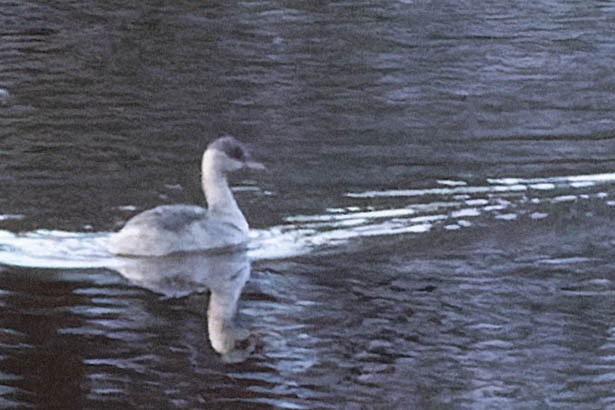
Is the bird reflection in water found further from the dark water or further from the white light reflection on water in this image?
the white light reflection on water

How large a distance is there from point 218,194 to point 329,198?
0.95m

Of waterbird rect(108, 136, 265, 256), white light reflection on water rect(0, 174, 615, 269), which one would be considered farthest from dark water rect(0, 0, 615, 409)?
waterbird rect(108, 136, 265, 256)

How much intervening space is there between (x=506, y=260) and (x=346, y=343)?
181 cm

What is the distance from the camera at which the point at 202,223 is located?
10.1 metres

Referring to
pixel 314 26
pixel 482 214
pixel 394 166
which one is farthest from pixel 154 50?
pixel 482 214

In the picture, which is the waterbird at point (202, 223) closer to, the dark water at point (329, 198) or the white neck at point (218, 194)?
the white neck at point (218, 194)

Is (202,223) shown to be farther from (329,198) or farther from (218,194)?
(329,198)

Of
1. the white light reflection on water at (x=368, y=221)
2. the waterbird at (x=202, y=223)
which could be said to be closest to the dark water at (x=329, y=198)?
the white light reflection on water at (x=368, y=221)

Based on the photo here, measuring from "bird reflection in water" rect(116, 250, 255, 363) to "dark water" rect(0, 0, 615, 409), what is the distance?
6 cm

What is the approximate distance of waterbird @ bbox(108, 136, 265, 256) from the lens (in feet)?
32.3

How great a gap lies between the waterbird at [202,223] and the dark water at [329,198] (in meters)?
0.19

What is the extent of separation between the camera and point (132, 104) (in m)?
13.7

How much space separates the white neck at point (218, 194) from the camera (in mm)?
10242

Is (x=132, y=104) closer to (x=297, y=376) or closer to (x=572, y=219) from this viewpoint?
(x=572, y=219)
